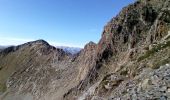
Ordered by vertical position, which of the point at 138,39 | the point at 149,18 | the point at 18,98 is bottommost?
the point at 18,98

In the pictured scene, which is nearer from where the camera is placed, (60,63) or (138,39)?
(138,39)

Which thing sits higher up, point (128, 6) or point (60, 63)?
point (128, 6)

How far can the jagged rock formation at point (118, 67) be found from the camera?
2800 cm

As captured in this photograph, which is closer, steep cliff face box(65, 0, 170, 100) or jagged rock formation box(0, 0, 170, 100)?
jagged rock formation box(0, 0, 170, 100)

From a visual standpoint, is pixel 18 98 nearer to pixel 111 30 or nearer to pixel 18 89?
pixel 18 89

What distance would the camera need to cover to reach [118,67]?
6881 centimetres

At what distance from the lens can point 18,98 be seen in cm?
16312

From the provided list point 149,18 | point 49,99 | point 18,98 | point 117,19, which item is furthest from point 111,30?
point 18,98

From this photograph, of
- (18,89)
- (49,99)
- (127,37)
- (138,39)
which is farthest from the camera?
(18,89)

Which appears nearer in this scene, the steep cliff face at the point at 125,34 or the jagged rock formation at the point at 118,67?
the jagged rock formation at the point at 118,67

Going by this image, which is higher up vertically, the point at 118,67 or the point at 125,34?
the point at 125,34

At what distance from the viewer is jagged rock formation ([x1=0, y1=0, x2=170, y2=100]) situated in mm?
28003

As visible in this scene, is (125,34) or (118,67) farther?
(125,34)

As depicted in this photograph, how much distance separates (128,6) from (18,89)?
107m
